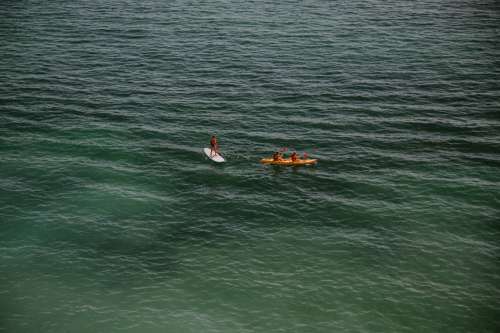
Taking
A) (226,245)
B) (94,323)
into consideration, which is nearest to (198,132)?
(226,245)

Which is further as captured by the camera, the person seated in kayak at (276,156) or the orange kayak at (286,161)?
the orange kayak at (286,161)

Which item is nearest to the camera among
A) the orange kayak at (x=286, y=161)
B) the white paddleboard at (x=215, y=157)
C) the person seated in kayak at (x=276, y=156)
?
the person seated in kayak at (x=276, y=156)

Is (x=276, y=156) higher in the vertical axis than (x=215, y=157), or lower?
higher

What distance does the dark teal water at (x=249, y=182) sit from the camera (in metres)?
40.9

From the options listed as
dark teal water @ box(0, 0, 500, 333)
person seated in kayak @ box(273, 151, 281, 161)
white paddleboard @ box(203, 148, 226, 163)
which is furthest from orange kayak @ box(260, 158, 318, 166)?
white paddleboard @ box(203, 148, 226, 163)

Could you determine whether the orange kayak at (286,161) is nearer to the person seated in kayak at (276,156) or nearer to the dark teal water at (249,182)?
the person seated in kayak at (276,156)

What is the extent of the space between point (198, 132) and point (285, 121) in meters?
11.6

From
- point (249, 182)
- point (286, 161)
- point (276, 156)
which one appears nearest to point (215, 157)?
point (249, 182)

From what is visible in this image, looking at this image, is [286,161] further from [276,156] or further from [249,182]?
[249,182]

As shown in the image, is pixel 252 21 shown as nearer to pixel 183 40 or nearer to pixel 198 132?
pixel 183 40

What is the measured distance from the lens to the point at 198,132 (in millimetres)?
67188

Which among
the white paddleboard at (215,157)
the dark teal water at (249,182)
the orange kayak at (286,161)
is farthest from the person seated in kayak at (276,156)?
the white paddleboard at (215,157)

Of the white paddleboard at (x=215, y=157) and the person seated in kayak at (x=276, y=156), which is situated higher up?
the person seated in kayak at (x=276, y=156)

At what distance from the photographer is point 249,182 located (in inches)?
2247
